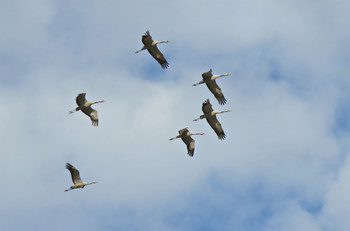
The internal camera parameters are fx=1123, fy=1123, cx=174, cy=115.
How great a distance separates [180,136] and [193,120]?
2.13m

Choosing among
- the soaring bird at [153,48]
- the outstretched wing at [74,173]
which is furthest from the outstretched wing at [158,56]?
the outstretched wing at [74,173]

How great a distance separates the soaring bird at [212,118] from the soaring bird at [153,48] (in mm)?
6127

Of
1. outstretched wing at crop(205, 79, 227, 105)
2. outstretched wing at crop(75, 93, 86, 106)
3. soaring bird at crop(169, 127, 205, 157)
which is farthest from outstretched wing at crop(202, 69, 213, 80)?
outstretched wing at crop(75, 93, 86, 106)

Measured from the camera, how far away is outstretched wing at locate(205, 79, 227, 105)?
290ft

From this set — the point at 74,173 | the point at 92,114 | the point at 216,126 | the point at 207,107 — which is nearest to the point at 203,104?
the point at 207,107

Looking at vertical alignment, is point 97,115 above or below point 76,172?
above

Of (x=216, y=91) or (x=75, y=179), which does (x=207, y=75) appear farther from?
(x=75, y=179)

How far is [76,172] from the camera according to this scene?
83812 millimetres

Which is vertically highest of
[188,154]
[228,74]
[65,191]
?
[228,74]

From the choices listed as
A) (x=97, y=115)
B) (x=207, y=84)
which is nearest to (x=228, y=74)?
(x=207, y=84)

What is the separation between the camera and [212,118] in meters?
88.4

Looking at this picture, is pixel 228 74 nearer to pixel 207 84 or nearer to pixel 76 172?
pixel 207 84

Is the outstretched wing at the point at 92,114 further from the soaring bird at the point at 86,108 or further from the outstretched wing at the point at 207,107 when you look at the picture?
the outstretched wing at the point at 207,107

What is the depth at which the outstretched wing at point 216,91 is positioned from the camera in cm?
8844
